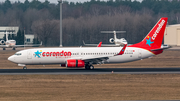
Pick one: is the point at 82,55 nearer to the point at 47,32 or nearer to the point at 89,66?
the point at 89,66

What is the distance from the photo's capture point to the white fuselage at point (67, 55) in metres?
43.2

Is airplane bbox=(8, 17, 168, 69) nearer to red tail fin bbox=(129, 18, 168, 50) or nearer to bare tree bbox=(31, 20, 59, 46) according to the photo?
red tail fin bbox=(129, 18, 168, 50)

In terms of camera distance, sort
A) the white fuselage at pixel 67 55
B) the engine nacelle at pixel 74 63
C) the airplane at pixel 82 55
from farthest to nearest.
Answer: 1. the white fuselage at pixel 67 55
2. the airplane at pixel 82 55
3. the engine nacelle at pixel 74 63

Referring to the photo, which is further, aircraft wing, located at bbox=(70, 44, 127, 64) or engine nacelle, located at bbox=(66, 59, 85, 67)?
aircraft wing, located at bbox=(70, 44, 127, 64)

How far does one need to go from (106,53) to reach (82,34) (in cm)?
8948

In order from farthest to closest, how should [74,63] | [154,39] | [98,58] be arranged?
[154,39] → [98,58] → [74,63]

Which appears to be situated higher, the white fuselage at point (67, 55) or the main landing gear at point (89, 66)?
the white fuselage at point (67, 55)

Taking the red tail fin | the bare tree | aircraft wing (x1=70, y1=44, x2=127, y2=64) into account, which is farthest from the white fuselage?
the bare tree

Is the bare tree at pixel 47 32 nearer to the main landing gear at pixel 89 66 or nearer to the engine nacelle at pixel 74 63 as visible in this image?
the main landing gear at pixel 89 66

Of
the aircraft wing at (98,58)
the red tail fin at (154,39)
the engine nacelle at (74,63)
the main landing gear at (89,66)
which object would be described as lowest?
the main landing gear at (89,66)

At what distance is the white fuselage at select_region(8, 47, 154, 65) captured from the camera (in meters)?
43.2

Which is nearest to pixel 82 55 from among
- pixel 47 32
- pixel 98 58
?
pixel 98 58

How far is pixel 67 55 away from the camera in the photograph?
1711 inches

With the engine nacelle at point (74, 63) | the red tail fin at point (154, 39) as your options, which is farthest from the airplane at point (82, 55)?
the engine nacelle at point (74, 63)
